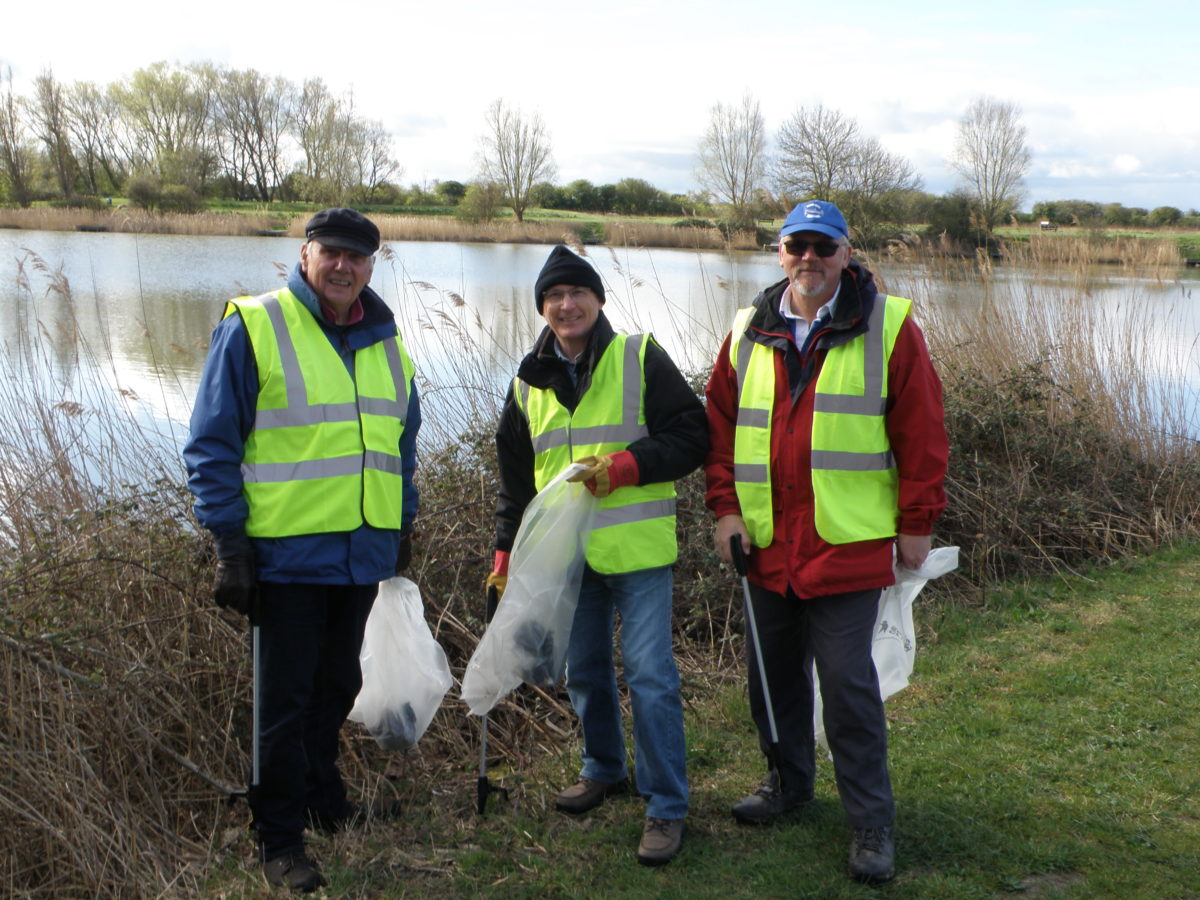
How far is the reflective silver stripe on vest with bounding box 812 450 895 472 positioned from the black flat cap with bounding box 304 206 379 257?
5.10 feet

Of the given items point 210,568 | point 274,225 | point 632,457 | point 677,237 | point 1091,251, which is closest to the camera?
point 632,457

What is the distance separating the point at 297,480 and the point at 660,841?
5.21 feet

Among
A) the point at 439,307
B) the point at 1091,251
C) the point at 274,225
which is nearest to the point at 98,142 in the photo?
the point at 274,225

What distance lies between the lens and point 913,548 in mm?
3252

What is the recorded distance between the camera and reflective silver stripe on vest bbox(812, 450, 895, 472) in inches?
126

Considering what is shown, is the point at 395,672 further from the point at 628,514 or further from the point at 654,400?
the point at 654,400

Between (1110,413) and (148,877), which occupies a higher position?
(1110,413)

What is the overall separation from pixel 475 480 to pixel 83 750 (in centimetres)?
237

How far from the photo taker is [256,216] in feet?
68.0

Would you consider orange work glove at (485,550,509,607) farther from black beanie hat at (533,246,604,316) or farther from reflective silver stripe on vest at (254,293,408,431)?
black beanie hat at (533,246,604,316)

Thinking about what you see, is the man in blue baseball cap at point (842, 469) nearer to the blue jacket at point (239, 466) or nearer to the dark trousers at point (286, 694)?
the blue jacket at point (239, 466)

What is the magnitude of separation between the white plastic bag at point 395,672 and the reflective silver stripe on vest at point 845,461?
1.53m

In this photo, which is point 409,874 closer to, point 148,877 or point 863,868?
point 148,877

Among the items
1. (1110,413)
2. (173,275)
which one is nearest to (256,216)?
(173,275)
